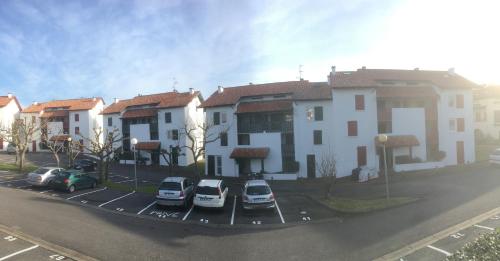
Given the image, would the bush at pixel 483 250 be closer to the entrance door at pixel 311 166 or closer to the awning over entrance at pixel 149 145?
the entrance door at pixel 311 166

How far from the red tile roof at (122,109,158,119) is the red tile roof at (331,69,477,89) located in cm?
2559

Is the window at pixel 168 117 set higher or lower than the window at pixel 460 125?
higher

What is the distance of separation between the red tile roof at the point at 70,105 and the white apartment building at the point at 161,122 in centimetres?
899

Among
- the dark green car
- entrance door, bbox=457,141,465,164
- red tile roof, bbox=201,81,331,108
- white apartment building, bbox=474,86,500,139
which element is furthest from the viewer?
white apartment building, bbox=474,86,500,139

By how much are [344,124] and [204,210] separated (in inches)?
713

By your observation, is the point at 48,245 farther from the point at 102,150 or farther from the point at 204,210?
the point at 102,150

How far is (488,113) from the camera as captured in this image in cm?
4922

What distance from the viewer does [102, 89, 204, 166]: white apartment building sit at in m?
42.8

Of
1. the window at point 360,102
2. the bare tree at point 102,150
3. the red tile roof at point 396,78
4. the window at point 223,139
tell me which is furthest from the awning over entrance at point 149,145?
the window at point 360,102

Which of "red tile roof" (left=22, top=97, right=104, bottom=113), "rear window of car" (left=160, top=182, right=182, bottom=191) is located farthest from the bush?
"red tile roof" (left=22, top=97, right=104, bottom=113)

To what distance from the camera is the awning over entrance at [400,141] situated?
105 ft

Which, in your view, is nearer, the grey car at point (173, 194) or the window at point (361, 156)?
the grey car at point (173, 194)

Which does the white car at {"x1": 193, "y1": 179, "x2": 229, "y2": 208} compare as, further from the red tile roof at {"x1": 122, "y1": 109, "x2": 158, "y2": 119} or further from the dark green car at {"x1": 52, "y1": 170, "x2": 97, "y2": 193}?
the red tile roof at {"x1": 122, "y1": 109, "x2": 158, "y2": 119}

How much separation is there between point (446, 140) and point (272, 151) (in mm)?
19046
